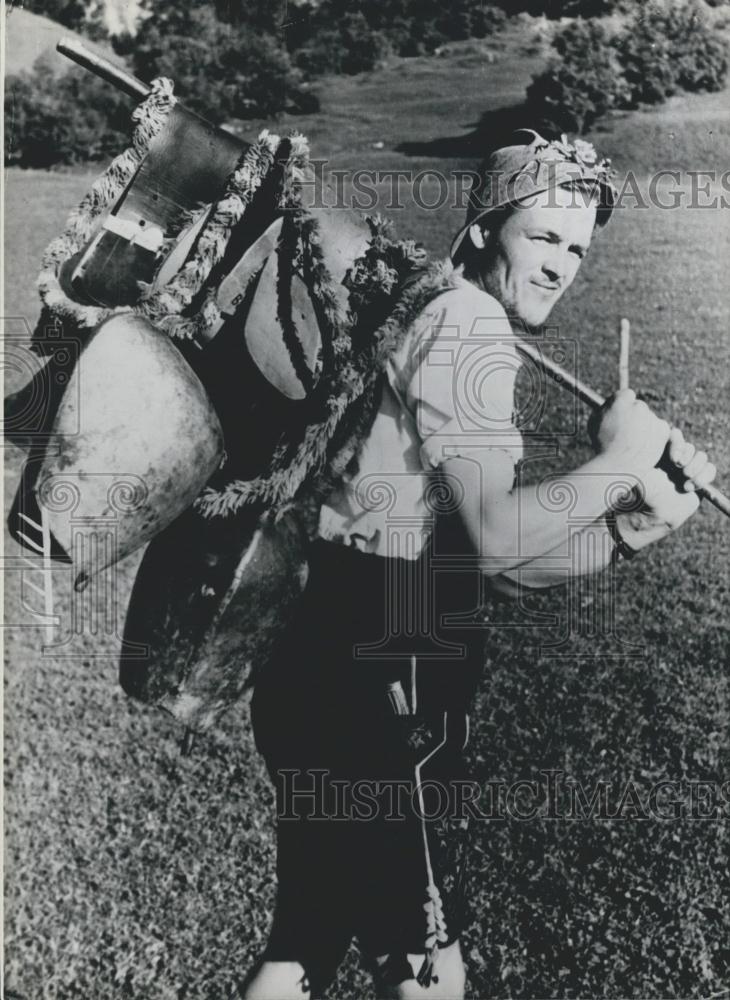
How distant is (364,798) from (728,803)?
29.7 inches

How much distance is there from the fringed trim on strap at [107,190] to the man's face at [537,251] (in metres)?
0.60

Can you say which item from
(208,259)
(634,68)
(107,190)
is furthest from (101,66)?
(634,68)

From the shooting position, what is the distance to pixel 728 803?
2.06m

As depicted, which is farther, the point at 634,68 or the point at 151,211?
the point at 634,68

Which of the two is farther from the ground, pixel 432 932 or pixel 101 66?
pixel 101 66

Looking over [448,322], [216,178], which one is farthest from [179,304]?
[448,322]

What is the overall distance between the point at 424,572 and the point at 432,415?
12.0 inches

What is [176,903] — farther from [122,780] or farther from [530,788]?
[530,788]

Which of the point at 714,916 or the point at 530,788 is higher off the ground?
the point at 530,788

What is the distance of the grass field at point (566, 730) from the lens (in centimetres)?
201

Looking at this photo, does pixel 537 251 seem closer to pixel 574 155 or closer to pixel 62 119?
pixel 574 155

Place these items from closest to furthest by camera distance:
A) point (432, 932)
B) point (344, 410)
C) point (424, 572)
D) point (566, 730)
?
1. point (344, 410)
2. point (424, 572)
3. point (432, 932)
4. point (566, 730)

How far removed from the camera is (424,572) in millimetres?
1790

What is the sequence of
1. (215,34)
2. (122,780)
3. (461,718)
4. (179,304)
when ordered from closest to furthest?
1. (179,304)
2. (461,718)
3. (215,34)
4. (122,780)
